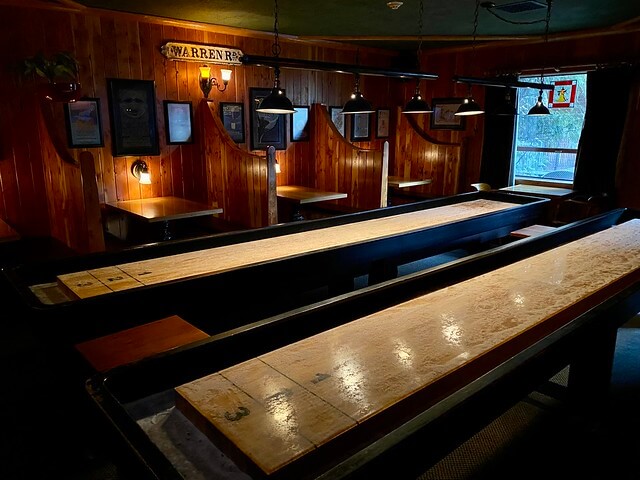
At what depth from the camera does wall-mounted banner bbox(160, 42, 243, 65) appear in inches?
217

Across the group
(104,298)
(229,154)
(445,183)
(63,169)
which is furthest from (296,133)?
(104,298)

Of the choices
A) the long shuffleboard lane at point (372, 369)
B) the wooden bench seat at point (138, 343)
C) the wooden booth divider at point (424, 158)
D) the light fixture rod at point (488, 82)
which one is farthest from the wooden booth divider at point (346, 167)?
the wooden bench seat at point (138, 343)

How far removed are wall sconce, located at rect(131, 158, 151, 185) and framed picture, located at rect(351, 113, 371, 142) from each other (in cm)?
345

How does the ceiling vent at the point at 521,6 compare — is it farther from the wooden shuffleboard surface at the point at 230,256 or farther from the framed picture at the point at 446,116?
the framed picture at the point at 446,116

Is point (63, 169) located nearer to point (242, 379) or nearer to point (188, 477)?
point (242, 379)

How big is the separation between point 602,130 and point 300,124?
3949 millimetres

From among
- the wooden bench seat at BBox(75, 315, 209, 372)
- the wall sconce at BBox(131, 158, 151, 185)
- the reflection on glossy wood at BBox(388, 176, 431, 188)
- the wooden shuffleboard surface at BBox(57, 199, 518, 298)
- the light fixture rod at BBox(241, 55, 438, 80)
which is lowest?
the wooden bench seat at BBox(75, 315, 209, 372)

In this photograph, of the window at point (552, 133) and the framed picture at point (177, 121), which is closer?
the framed picture at point (177, 121)

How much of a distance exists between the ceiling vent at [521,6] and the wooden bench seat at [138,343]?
14.0 ft

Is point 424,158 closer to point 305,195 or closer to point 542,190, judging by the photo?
point 542,190

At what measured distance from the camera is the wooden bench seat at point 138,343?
221 cm

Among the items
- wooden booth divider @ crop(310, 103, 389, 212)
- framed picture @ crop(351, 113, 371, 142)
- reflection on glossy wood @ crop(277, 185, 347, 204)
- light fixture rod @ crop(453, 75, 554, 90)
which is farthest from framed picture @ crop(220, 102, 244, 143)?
light fixture rod @ crop(453, 75, 554, 90)

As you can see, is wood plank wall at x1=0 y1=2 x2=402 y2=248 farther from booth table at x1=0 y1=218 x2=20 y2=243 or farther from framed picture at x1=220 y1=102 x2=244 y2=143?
booth table at x1=0 y1=218 x2=20 y2=243

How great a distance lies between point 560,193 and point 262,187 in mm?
3871
